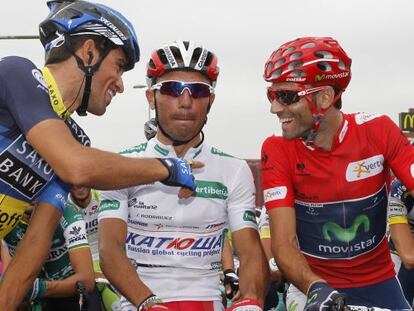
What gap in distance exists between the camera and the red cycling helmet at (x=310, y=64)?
5.07 meters

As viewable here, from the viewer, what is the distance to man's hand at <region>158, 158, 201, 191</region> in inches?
165

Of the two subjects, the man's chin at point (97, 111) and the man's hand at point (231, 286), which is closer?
the man's chin at point (97, 111)

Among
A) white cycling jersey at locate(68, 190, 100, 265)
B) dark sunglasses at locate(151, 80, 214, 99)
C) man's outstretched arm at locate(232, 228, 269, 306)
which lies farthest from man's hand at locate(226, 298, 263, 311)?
white cycling jersey at locate(68, 190, 100, 265)

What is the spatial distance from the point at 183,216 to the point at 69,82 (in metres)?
1.31

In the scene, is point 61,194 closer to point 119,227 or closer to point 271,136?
point 119,227

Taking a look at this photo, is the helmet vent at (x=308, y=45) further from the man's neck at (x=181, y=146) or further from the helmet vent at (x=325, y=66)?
the man's neck at (x=181, y=146)

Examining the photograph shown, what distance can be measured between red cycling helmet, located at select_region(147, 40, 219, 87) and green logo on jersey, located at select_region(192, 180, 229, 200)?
0.75m

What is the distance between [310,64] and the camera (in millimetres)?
5102

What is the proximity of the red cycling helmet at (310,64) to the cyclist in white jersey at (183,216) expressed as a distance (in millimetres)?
544

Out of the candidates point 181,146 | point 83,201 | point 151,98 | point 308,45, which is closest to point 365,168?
point 308,45

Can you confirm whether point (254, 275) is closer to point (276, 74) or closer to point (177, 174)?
point (177, 174)

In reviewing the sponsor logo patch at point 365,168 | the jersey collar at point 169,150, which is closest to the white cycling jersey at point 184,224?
the jersey collar at point 169,150

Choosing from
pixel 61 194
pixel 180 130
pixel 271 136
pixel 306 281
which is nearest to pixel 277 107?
pixel 271 136

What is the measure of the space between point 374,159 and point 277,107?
0.73m
